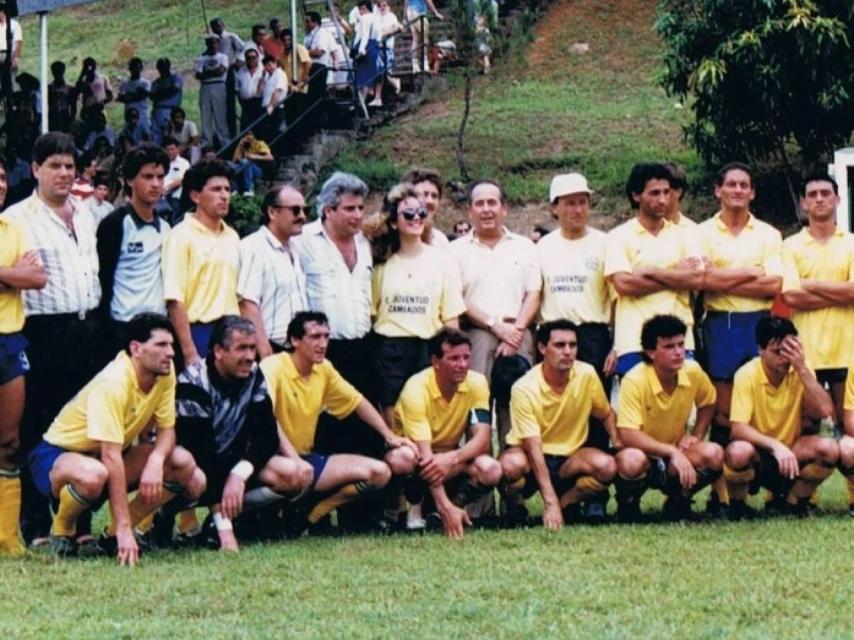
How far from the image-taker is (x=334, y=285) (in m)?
10.8

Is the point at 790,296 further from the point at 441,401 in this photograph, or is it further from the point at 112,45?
the point at 112,45

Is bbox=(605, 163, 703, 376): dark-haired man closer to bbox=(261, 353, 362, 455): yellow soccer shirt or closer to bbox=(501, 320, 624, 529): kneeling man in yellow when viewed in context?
bbox=(501, 320, 624, 529): kneeling man in yellow

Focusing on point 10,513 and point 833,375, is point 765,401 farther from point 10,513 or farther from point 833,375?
point 10,513

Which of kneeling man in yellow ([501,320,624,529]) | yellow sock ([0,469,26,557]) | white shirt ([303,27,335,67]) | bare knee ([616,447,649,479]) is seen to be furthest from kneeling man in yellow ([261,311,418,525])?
white shirt ([303,27,335,67])

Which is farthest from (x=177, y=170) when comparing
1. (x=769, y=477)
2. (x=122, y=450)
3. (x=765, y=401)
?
(x=769, y=477)

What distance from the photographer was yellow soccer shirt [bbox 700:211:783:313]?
11.0m

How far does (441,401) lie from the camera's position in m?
10.8

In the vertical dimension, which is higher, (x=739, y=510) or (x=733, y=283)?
(x=733, y=283)

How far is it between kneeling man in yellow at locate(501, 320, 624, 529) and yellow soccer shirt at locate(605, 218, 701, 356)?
33 cm

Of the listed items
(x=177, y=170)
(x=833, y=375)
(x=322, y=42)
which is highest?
(x=322, y=42)

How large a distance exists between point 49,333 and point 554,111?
19.3m

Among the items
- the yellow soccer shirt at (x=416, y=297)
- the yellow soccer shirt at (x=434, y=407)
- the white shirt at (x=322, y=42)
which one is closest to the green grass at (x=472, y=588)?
the yellow soccer shirt at (x=434, y=407)

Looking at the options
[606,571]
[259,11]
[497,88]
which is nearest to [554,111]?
[497,88]

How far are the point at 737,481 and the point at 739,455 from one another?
21 centimetres
